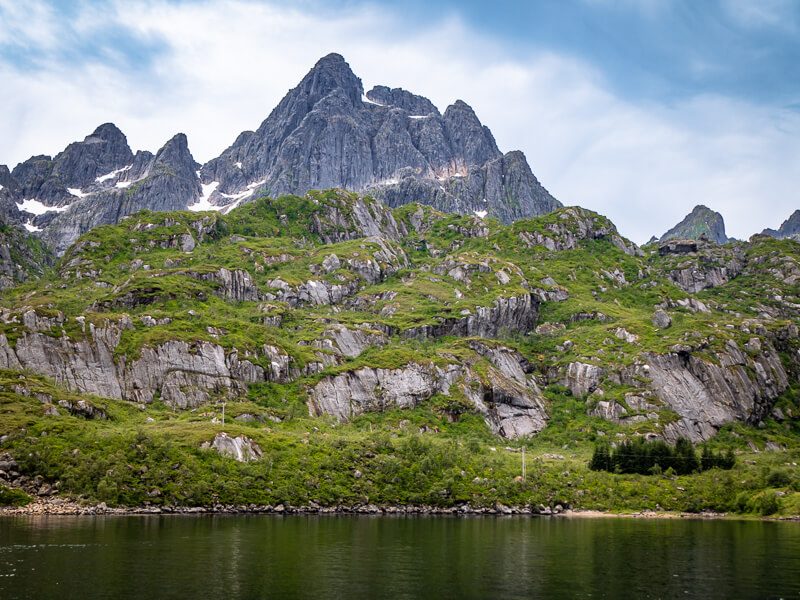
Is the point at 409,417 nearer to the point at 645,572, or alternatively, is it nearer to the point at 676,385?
the point at 676,385

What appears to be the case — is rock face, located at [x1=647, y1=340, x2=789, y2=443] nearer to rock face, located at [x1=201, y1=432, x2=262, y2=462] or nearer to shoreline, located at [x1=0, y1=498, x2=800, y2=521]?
shoreline, located at [x1=0, y1=498, x2=800, y2=521]

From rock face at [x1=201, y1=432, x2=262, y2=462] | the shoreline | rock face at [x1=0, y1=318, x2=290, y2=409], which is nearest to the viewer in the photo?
the shoreline

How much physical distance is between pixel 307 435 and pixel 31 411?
169 feet

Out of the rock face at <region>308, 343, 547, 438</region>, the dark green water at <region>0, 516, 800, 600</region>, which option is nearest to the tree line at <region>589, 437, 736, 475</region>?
the rock face at <region>308, 343, 547, 438</region>

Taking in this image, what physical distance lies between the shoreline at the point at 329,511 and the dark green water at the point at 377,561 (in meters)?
6.60

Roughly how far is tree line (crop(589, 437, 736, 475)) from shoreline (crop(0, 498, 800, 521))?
13673 mm

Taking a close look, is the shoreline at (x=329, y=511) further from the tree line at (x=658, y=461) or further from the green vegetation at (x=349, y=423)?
the tree line at (x=658, y=461)

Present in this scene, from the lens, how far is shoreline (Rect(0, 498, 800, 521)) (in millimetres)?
90625

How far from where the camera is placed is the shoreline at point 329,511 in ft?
297

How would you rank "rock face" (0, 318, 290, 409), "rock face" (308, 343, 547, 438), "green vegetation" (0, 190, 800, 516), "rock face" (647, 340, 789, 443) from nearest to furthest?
"green vegetation" (0, 190, 800, 516), "rock face" (0, 318, 290, 409), "rock face" (308, 343, 547, 438), "rock face" (647, 340, 789, 443)

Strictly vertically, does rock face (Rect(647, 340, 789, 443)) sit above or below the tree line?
above

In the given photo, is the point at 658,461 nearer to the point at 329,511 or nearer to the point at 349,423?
the point at 329,511

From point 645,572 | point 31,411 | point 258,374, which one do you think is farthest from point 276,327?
point 645,572

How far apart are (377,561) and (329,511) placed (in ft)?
177
